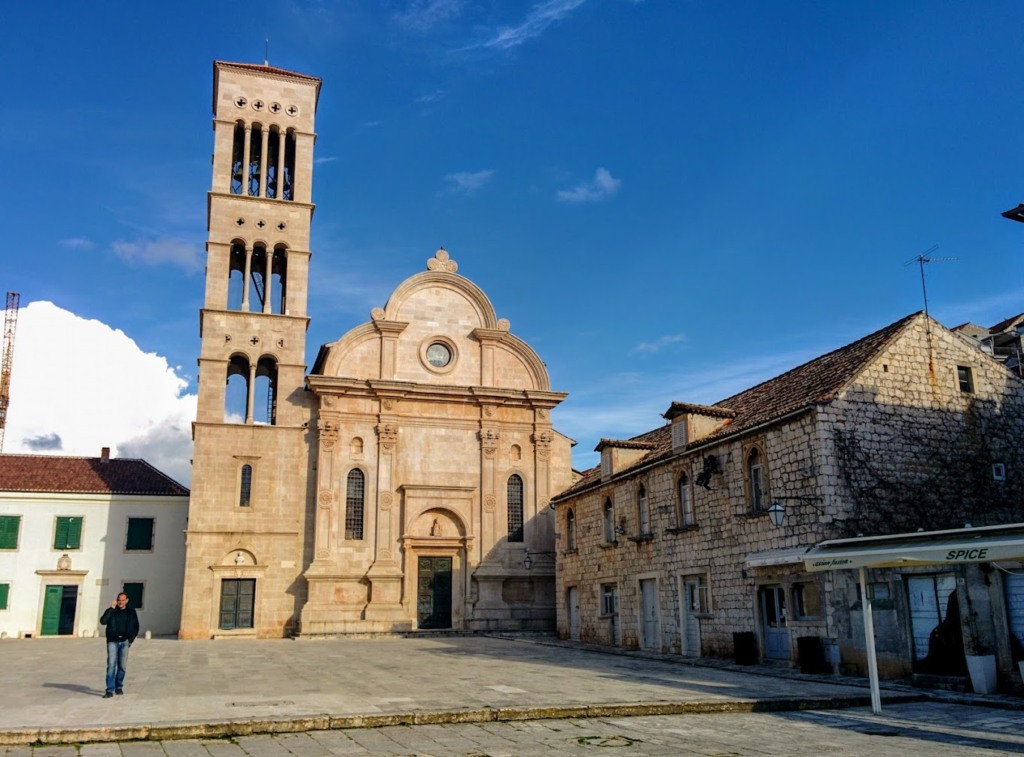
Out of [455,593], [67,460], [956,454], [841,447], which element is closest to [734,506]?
[841,447]

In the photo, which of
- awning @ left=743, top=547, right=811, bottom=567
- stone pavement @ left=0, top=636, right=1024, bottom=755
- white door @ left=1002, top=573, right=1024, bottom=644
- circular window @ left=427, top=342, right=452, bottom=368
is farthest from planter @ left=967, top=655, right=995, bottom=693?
circular window @ left=427, top=342, right=452, bottom=368

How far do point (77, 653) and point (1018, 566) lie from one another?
25.0 m

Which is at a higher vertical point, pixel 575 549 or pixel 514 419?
pixel 514 419

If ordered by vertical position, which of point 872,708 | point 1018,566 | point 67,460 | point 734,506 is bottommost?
point 872,708

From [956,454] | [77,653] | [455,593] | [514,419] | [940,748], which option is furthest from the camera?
[514,419]

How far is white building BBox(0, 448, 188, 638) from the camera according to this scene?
3659cm

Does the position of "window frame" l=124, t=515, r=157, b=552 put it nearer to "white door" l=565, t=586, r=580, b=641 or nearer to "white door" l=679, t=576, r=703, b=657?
"white door" l=565, t=586, r=580, b=641

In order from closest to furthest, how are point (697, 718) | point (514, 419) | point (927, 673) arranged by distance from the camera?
1. point (697, 718)
2. point (927, 673)
3. point (514, 419)

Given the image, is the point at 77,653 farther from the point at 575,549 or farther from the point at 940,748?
the point at 940,748

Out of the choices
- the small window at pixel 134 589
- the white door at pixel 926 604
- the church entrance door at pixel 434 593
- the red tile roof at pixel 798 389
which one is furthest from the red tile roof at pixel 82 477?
the white door at pixel 926 604

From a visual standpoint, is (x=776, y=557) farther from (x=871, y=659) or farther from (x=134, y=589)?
(x=134, y=589)

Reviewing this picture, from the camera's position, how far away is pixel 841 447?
2005 centimetres

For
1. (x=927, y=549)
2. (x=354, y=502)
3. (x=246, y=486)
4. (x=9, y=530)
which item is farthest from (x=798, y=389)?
(x=9, y=530)

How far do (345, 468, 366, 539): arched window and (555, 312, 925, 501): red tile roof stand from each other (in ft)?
45.0
